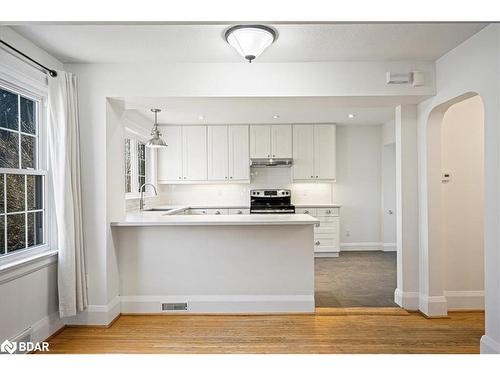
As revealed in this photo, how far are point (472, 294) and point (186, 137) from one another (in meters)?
4.85

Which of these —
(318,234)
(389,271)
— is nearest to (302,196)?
(318,234)

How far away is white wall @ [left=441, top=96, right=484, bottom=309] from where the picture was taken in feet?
11.0

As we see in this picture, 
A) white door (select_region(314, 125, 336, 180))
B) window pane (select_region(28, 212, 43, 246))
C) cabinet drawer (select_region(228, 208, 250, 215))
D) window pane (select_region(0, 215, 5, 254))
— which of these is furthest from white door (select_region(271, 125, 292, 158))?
window pane (select_region(0, 215, 5, 254))

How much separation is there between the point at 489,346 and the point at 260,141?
4.46 metres

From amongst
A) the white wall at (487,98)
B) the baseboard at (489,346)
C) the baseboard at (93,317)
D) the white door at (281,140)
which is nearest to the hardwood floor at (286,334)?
the baseboard at (93,317)

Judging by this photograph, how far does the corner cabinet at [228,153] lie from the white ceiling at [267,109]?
0.74ft

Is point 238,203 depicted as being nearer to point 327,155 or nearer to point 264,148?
point 264,148

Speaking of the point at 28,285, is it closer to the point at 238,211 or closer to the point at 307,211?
the point at 238,211

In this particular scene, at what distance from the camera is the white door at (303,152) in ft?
19.6

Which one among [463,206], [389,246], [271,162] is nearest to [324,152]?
[271,162]

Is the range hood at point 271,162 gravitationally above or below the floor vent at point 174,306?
above

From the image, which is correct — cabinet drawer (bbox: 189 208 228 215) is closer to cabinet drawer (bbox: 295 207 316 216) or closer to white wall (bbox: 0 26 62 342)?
cabinet drawer (bbox: 295 207 316 216)

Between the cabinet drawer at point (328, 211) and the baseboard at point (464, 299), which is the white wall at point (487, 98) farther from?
the cabinet drawer at point (328, 211)
